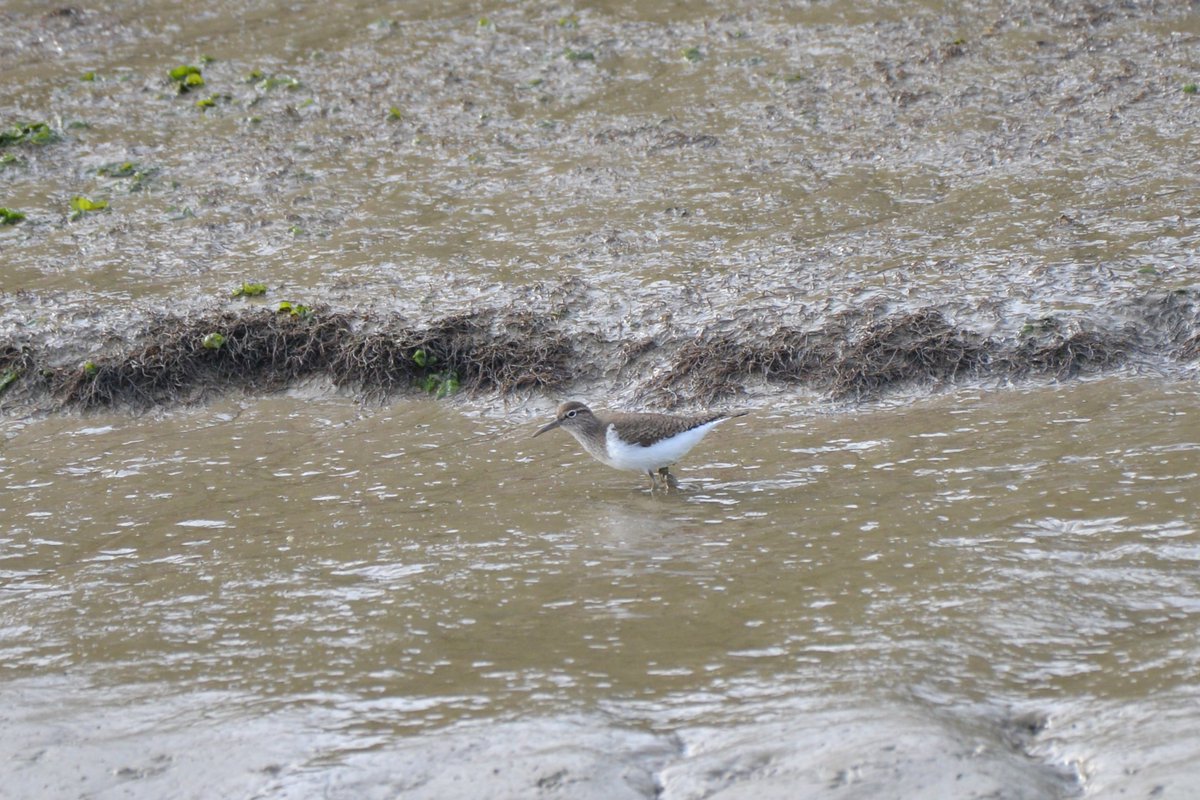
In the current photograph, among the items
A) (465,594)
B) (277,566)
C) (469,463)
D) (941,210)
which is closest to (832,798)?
(465,594)

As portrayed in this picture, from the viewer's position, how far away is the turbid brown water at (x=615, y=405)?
548cm

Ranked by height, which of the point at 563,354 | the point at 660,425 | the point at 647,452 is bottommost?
the point at 647,452

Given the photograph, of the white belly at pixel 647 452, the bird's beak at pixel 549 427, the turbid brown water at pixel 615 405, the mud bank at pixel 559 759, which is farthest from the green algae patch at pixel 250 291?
the mud bank at pixel 559 759

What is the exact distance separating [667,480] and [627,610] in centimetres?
182

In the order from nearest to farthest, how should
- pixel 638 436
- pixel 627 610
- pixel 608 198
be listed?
pixel 627 610, pixel 638 436, pixel 608 198

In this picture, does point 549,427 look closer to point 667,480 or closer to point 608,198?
point 667,480

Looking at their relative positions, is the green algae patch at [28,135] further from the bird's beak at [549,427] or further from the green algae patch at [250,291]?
the bird's beak at [549,427]

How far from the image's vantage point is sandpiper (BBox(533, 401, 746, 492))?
7.75 meters

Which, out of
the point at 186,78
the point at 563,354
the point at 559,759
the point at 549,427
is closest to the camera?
the point at 559,759

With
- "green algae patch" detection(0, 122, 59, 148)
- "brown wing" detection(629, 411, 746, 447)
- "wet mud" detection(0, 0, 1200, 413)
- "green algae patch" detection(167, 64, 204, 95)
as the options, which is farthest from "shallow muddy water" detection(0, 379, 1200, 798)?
"green algae patch" detection(167, 64, 204, 95)

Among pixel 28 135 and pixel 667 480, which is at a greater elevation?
pixel 28 135

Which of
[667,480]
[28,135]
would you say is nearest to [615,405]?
[667,480]

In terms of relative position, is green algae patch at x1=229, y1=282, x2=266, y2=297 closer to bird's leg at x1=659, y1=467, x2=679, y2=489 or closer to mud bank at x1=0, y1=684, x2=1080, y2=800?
bird's leg at x1=659, y1=467, x2=679, y2=489

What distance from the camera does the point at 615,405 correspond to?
365 inches
